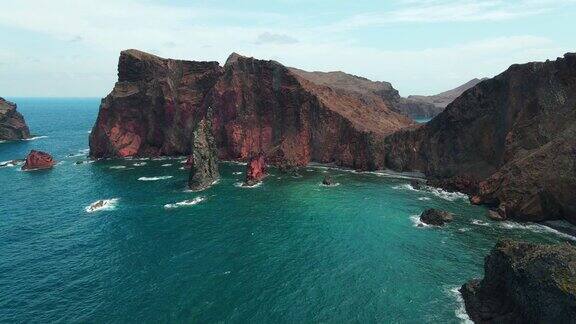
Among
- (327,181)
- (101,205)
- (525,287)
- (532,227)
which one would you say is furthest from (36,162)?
(532,227)

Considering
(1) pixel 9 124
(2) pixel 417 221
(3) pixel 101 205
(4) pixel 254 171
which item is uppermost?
(1) pixel 9 124

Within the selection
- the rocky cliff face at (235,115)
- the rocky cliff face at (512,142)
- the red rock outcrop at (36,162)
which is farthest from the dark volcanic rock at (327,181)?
the red rock outcrop at (36,162)

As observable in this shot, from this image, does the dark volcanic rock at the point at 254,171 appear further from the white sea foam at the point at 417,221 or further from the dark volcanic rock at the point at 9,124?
the dark volcanic rock at the point at 9,124

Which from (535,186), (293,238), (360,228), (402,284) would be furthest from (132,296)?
(535,186)

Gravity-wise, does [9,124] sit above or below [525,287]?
above

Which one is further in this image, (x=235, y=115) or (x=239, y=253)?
(x=235, y=115)

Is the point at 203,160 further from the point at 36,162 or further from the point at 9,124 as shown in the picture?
the point at 9,124

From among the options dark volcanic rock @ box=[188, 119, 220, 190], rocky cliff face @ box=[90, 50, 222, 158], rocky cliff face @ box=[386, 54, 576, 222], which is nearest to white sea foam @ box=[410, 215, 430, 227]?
rocky cliff face @ box=[386, 54, 576, 222]
